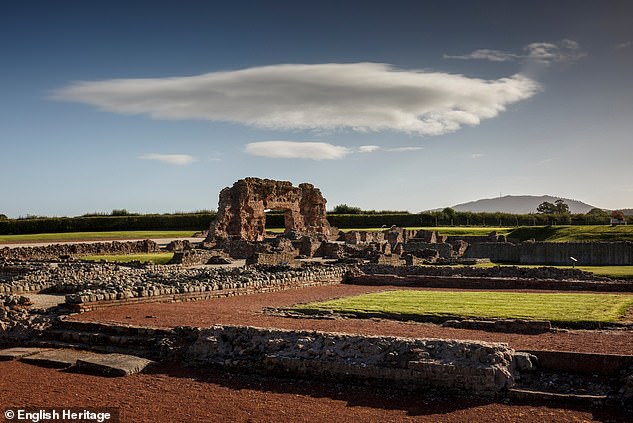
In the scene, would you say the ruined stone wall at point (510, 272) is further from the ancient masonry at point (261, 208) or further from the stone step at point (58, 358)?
the ancient masonry at point (261, 208)

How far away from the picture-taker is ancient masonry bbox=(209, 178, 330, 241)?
1874 inches

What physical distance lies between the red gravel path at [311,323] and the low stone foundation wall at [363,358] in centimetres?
218

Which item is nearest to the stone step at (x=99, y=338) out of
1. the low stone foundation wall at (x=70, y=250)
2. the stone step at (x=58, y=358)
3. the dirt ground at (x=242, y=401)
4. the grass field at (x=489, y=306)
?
the stone step at (x=58, y=358)

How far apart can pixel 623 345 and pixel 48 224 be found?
2575 inches

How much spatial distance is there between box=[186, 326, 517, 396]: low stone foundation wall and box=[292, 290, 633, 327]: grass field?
523cm

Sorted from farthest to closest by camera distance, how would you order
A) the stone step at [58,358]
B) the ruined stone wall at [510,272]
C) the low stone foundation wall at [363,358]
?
the ruined stone wall at [510,272]
the stone step at [58,358]
the low stone foundation wall at [363,358]

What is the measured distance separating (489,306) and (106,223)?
59.7 meters

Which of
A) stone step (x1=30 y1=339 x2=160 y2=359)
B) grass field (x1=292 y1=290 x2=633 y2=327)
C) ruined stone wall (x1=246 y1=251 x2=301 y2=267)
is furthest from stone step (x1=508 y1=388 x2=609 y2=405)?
ruined stone wall (x1=246 y1=251 x2=301 y2=267)

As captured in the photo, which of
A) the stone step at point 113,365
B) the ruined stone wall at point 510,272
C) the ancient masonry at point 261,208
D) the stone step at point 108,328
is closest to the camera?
the stone step at point 113,365

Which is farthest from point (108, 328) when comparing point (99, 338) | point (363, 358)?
point (363, 358)

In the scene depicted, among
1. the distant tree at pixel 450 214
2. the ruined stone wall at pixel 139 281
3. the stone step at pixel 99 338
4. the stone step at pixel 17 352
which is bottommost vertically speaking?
the stone step at pixel 17 352

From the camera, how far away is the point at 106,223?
69938 mm

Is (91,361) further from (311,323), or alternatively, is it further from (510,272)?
(510,272)

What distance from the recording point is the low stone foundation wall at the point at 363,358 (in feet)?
30.7
